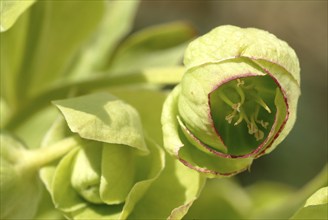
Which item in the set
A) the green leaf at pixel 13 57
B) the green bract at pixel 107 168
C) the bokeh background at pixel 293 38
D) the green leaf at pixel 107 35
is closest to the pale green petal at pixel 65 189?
the green bract at pixel 107 168

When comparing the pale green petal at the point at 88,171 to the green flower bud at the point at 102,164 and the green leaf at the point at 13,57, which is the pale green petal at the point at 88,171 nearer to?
the green flower bud at the point at 102,164

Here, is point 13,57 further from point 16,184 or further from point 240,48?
point 240,48

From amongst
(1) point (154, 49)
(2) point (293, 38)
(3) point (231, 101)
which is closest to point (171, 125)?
(3) point (231, 101)

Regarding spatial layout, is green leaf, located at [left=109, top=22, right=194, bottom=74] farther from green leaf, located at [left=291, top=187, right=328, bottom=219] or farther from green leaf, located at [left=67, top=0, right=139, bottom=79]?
green leaf, located at [left=291, top=187, right=328, bottom=219]

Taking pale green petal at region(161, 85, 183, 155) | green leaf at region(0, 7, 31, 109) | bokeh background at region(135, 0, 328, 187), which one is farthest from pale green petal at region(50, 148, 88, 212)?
bokeh background at region(135, 0, 328, 187)

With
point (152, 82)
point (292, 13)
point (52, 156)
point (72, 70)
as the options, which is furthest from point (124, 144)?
point (292, 13)

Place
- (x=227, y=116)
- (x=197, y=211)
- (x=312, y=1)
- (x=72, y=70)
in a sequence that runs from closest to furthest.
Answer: (x=227, y=116) → (x=197, y=211) → (x=72, y=70) → (x=312, y=1)

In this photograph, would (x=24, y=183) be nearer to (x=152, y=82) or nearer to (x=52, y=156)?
(x=52, y=156)

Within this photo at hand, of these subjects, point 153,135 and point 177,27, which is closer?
point 153,135
